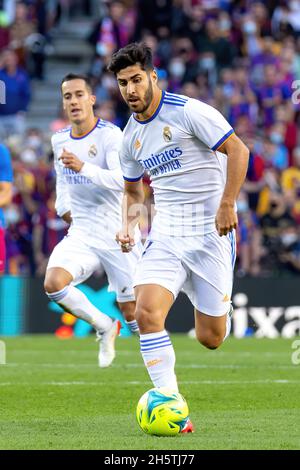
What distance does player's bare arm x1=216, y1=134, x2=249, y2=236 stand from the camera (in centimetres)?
809

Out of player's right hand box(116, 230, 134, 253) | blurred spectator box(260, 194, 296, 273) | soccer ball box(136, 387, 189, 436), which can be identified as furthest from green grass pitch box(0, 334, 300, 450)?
blurred spectator box(260, 194, 296, 273)

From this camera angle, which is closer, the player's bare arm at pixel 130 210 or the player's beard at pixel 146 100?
the player's beard at pixel 146 100

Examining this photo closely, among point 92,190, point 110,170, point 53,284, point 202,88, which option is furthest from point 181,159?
point 202,88

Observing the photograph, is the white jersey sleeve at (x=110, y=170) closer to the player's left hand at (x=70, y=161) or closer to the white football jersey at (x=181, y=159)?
the player's left hand at (x=70, y=161)

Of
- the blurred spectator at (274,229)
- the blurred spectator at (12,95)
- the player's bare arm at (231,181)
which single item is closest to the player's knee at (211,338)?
the player's bare arm at (231,181)

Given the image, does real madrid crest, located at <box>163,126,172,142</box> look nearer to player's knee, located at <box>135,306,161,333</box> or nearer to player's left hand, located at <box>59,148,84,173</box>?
player's knee, located at <box>135,306,161,333</box>

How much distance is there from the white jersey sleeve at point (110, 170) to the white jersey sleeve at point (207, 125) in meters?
3.28

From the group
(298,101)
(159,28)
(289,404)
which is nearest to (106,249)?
(289,404)

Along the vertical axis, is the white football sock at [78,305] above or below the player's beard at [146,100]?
below

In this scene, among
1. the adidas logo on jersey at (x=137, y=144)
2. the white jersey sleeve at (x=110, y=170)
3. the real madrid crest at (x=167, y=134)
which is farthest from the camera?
the white jersey sleeve at (x=110, y=170)

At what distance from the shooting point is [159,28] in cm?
2425

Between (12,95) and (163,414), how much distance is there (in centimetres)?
1523

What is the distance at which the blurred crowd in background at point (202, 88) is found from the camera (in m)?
20.1

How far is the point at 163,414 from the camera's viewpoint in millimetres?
8008
